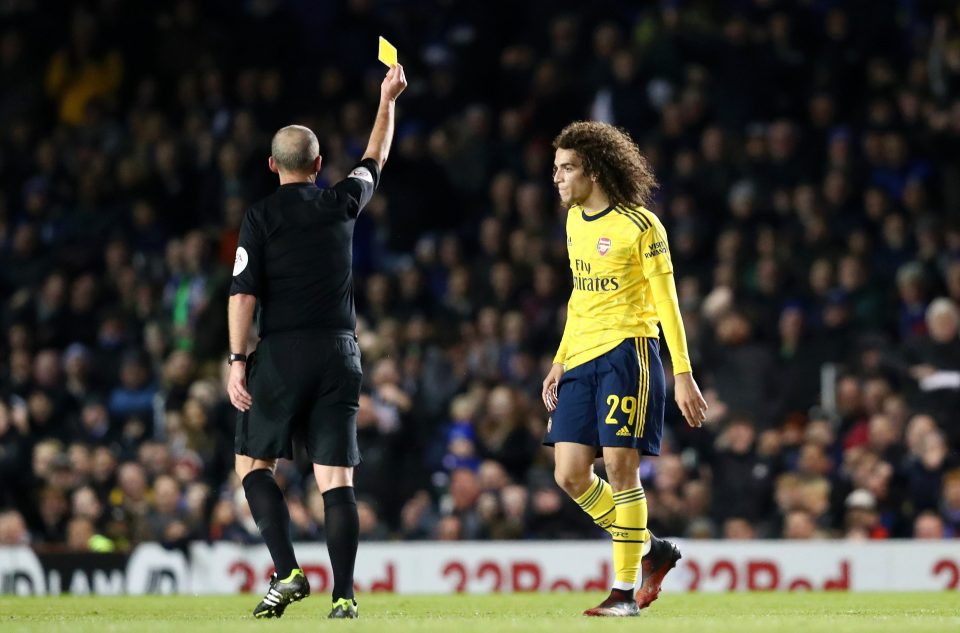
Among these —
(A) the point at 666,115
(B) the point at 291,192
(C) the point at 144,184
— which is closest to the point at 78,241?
(C) the point at 144,184

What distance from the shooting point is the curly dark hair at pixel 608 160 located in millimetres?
8484

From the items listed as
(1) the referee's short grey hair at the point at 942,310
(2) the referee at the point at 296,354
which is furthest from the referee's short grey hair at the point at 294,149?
(1) the referee's short grey hair at the point at 942,310

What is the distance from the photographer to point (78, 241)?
18.0m

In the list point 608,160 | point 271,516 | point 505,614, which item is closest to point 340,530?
point 271,516

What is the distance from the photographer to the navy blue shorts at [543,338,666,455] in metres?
8.23

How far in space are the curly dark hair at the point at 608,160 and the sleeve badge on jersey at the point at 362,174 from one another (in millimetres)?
936

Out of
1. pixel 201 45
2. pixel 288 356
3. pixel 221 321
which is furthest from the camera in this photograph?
pixel 201 45

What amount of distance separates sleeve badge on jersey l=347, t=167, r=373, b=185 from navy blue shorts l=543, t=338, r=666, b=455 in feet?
4.41

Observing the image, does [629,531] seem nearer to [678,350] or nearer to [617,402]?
[617,402]

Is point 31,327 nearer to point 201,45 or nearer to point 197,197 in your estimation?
point 197,197

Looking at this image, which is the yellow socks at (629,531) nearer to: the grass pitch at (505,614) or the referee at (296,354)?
the grass pitch at (505,614)

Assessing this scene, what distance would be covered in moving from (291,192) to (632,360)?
1783 millimetres

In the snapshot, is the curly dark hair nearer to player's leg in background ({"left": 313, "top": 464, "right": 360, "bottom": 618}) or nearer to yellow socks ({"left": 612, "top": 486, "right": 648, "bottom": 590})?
yellow socks ({"left": 612, "top": 486, "right": 648, "bottom": 590})

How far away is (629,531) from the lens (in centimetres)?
830
